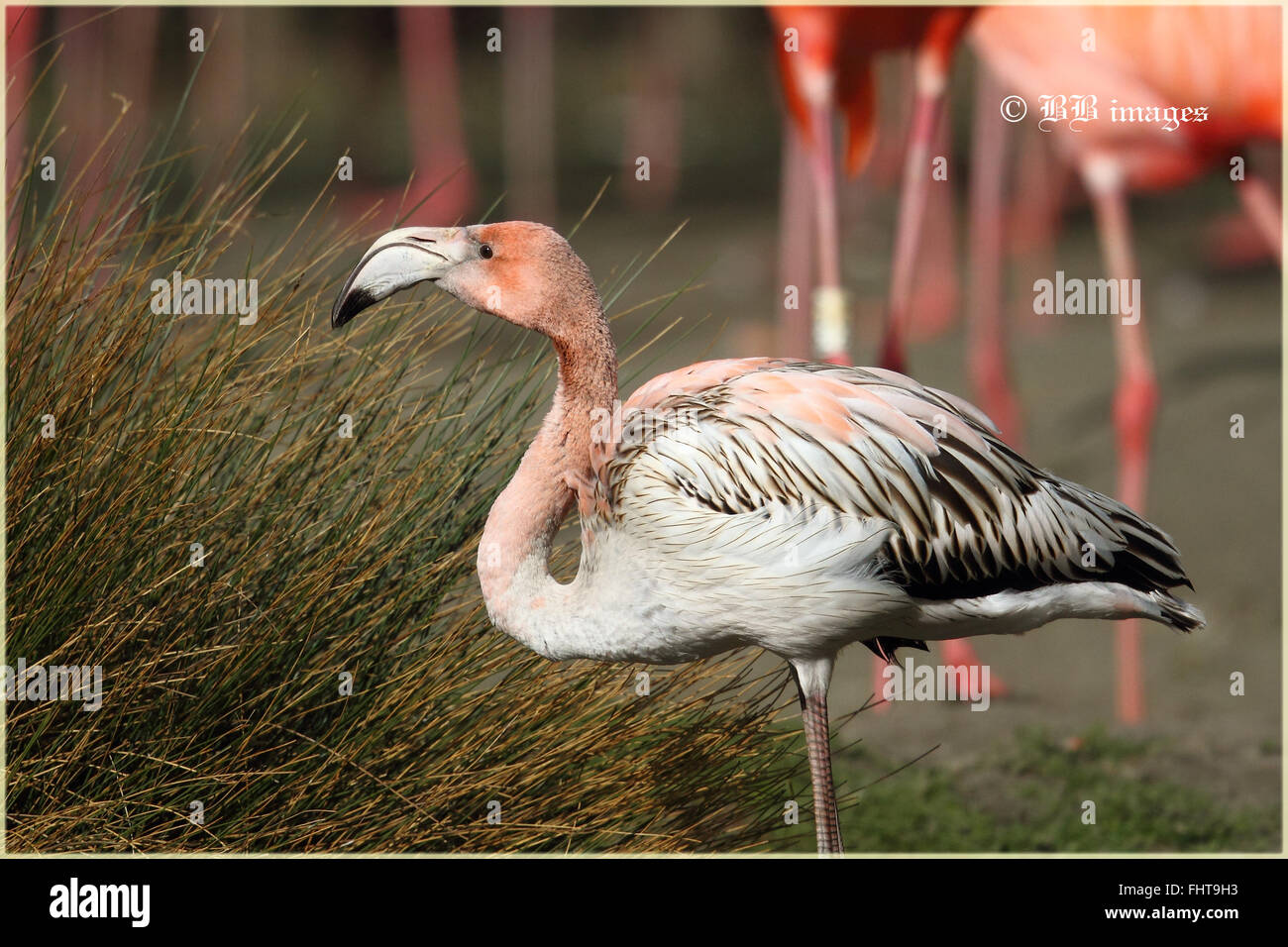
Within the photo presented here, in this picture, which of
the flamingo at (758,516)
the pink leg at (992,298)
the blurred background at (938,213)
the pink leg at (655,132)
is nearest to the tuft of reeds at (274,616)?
the blurred background at (938,213)

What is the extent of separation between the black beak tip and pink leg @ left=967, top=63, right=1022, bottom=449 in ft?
10.3

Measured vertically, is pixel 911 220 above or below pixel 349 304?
above

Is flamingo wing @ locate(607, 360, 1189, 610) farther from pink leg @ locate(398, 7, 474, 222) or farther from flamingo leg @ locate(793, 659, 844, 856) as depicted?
pink leg @ locate(398, 7, 474, 222)

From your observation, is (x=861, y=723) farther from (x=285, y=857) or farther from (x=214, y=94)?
(x=214, y=94)

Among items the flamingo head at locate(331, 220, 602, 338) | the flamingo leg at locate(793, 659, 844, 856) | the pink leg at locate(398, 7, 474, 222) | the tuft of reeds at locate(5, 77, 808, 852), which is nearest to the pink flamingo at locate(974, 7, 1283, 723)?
the flamingo leg at locate(793, 659, 844, 856)

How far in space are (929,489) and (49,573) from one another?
1803 mm

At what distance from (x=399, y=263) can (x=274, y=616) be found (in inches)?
31.5

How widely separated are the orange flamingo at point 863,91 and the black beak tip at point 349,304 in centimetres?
201

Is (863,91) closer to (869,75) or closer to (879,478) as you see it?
(869,75)

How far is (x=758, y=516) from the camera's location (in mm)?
2723

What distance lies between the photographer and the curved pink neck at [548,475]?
9.20ft

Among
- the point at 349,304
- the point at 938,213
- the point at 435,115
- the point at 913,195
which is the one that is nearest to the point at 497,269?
the point at 349,304

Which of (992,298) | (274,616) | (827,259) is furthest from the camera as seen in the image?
(992,298)

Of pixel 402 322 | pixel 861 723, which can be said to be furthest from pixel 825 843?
pixel 861 723
